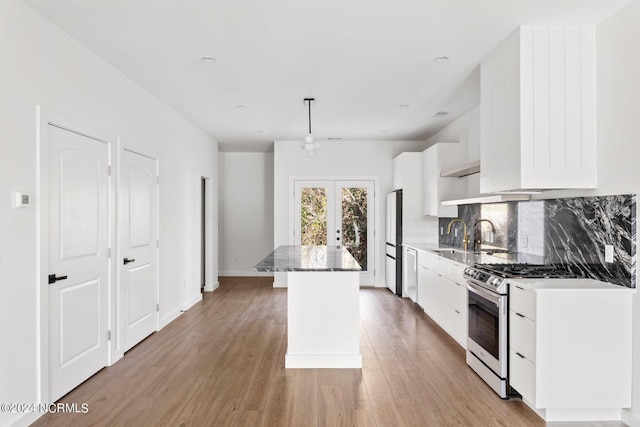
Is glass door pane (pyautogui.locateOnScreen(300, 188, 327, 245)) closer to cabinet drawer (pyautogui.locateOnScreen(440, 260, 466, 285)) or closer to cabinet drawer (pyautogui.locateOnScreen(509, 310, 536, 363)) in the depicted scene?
cabinet drawer (pyautogui.locateOnScreen(440, 260, 466, 285))

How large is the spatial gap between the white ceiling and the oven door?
Result: 6.27 ft

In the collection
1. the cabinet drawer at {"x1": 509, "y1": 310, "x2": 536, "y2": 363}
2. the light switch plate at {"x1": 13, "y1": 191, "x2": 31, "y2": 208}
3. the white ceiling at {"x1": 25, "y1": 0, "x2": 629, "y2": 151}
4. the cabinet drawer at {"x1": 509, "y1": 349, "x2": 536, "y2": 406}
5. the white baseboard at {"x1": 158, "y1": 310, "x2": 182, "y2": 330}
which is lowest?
the white baseboard at {"x1": 158, "y1": 310, "x2": 182, "y2": 330}

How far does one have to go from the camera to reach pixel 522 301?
2.80m

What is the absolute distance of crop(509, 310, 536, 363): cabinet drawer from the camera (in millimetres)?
Result: 2672

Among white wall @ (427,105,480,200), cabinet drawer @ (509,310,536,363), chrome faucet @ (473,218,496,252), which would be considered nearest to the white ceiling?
white wall @ (427,105,480,200)

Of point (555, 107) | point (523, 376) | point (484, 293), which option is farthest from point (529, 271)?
point (555, 107)

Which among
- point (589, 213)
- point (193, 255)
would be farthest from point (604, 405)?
point (193, 255)

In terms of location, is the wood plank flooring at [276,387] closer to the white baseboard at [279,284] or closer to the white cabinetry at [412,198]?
the white cabinetry at [412,198]

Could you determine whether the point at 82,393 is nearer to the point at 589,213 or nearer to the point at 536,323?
the point at 536,323

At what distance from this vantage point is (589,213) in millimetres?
2980

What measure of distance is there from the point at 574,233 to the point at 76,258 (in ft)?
12.2

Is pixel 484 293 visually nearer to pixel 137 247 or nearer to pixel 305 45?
pixel 305 45

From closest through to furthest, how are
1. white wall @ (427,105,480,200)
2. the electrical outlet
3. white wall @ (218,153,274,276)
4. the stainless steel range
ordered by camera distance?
the electrical outlet, the stainless steel range, white wall @ (427,105,480,200), white wall @ (218,153,274,276)

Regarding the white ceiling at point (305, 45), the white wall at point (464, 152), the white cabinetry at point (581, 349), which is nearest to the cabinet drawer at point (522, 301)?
the white cabinetry at point (581, 349)
